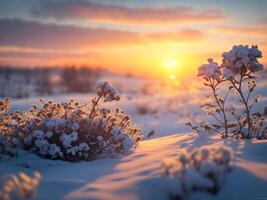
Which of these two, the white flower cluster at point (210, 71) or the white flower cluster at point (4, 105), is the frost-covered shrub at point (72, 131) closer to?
the white flower cluster at point (4, 105)

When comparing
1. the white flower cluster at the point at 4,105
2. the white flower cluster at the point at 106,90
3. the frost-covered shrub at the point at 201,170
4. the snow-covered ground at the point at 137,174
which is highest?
the white flower cluster at the point at 106,90

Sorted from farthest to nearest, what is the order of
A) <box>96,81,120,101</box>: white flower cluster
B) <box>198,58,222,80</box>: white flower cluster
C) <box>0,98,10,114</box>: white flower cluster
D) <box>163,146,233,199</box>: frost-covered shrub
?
<box>0,98,10,114</box>: white flower cluster → <box>198,58,222,80</box>: white flower cluster → <box>96,81,120,101</box>: white flower cluster → <box>163,146,233,199</box>: frost-covered shrub

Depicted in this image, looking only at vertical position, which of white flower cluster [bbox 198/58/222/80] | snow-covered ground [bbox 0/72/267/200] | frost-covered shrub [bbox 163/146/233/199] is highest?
white flower cluster [bbox 198/58/222/80]

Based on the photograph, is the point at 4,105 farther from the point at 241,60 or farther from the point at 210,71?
the point at 241,60

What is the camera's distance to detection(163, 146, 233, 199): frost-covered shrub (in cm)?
367

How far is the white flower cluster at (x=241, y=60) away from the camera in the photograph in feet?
21.4

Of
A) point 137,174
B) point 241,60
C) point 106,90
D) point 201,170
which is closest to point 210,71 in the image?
point 241,60

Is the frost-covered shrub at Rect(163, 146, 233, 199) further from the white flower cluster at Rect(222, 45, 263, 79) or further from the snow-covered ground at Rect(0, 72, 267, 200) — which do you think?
the white flower cluster at Rect(222, 45, 263, 79)

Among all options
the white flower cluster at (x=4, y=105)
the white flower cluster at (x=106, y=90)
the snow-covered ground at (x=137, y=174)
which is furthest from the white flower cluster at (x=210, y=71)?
the white flower cluster at (x=4, y=105)

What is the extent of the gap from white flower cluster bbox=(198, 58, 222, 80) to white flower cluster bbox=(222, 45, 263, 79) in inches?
4.8

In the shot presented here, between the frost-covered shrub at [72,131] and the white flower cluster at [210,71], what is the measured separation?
153cm

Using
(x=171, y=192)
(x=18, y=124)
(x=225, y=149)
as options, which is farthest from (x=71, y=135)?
(x=225, y=149)

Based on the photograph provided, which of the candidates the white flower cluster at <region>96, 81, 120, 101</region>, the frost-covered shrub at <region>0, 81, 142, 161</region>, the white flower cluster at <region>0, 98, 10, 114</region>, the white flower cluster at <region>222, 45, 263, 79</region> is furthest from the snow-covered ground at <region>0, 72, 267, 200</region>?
the white flower cluster at <region>0, 98, 10, 114</region>

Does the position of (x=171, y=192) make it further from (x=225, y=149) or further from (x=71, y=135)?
(x=71, y=135)
